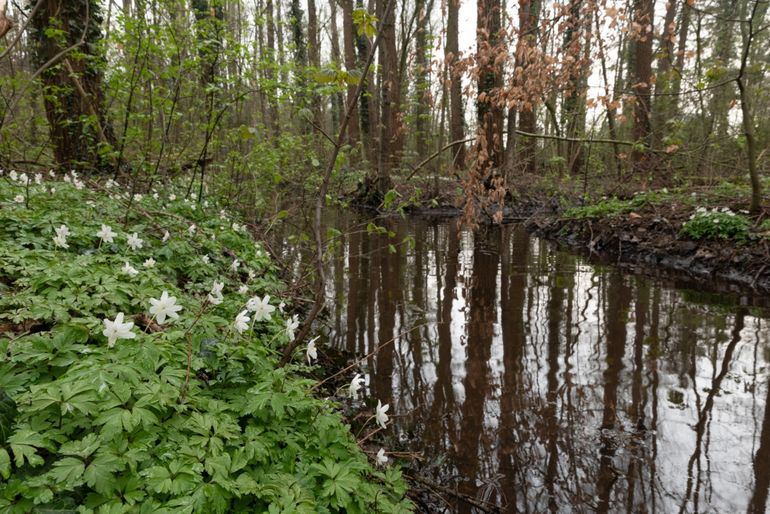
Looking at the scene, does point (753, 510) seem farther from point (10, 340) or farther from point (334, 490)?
point (10, 340)

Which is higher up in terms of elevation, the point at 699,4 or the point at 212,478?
the point at 699,4

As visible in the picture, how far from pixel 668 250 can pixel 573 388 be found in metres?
6.18

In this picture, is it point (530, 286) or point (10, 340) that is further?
point (530, 286)

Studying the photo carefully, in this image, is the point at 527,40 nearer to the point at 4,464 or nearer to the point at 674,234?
the point at 674,234

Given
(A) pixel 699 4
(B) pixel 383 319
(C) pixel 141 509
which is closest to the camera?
(C) pixel 141 509

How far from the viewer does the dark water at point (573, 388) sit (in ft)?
9.78

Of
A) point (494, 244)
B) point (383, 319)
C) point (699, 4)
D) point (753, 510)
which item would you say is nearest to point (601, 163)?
point (699, 4)

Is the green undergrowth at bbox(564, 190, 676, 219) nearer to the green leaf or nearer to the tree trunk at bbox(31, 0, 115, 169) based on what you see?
the tree trunk at bbox(31, 0, 115, 169)

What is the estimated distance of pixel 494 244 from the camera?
11414 millimetres

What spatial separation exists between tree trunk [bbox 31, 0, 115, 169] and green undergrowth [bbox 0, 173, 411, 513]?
203 inches

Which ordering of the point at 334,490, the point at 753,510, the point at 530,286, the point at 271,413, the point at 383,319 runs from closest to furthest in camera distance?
the point at 334,490, the point at 271,413, the point at 753,510, the point at 383,319, the point at 530,286

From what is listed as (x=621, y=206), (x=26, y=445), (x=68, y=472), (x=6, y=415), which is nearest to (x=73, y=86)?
(x=6, y=415)

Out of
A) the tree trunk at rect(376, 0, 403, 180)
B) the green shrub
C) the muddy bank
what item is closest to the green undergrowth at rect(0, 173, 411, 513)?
the muddy bank

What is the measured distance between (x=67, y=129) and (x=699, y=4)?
17.8 m
